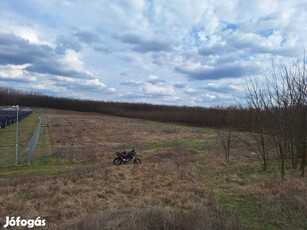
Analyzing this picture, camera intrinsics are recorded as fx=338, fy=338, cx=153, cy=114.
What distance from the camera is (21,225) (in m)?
6.71

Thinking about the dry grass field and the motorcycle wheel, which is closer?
the dry grass field

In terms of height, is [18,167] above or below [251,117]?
below

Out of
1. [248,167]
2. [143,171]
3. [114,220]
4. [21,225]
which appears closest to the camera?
[114,220]

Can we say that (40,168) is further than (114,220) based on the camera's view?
Yes

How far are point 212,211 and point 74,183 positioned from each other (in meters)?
5.35

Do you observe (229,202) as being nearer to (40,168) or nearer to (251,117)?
(251,117)

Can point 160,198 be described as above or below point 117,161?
above

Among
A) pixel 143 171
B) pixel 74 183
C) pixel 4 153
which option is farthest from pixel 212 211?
pixel 4 153

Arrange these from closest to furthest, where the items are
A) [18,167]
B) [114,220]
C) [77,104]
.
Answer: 1. [114,220]
2. [18,167]
3. [77,104]

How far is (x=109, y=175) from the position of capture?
12.0 meters

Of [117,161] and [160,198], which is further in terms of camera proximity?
[117,161]

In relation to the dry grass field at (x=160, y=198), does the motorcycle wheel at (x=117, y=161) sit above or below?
below

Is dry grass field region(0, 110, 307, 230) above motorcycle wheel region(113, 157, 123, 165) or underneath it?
above

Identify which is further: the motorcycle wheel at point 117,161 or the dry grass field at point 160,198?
the motorcycle wheel at point 117,161
